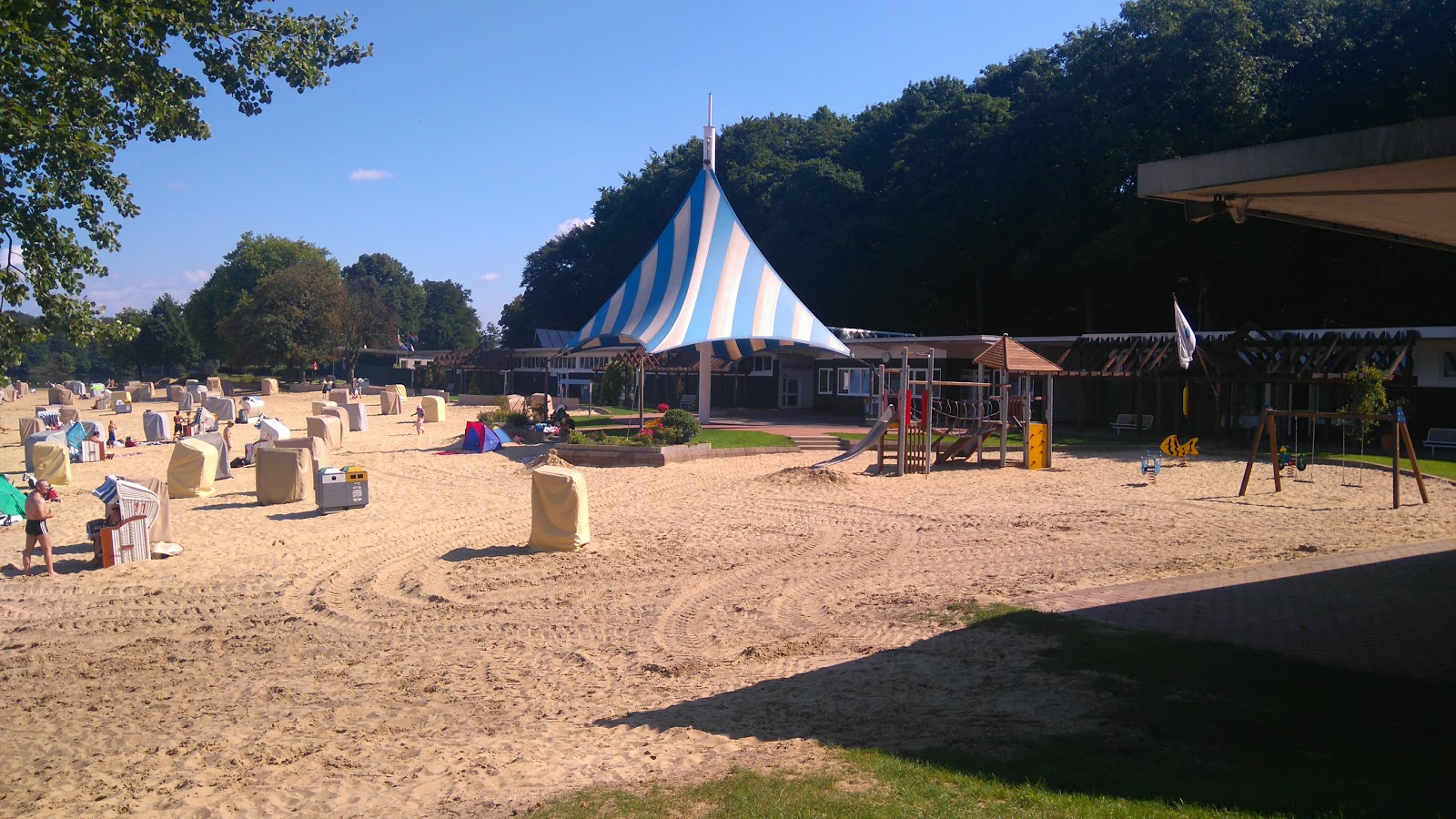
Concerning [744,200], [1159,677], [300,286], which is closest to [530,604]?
[1159,677]

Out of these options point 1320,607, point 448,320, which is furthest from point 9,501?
point 448,320

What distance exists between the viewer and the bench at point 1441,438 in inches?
899

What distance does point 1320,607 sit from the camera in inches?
322

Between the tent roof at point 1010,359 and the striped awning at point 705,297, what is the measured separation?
7.40 m

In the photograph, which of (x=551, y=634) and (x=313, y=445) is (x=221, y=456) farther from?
(x=551, y=634)

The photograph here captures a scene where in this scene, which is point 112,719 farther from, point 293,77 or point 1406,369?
point 1406,369

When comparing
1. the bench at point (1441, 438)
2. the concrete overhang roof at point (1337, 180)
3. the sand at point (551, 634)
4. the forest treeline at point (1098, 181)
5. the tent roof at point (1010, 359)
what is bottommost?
the sand at point (551, 634)

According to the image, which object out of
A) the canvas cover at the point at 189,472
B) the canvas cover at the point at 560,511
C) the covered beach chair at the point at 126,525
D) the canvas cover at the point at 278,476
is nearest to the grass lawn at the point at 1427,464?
the canvas cover at the point at 560,511

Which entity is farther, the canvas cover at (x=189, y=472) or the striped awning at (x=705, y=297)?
the striped awning at (x=705, y=297)

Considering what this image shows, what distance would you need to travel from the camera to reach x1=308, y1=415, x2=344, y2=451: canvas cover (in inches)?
1001

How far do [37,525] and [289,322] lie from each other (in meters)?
55.3

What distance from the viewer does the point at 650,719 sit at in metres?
6.56

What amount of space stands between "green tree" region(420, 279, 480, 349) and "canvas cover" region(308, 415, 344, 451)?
3336 inches

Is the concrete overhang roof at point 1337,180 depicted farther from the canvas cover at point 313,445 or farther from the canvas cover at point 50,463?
the canvas cover at point 50,463
